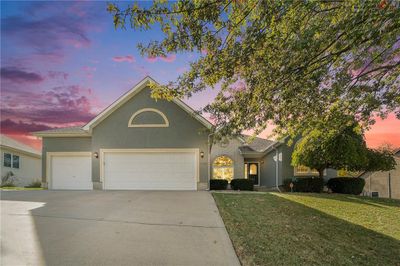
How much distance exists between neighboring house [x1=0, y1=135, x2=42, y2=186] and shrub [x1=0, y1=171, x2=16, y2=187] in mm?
281

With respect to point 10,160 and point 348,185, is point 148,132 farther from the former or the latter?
point 10,160

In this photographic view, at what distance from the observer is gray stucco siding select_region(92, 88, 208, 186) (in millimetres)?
15320

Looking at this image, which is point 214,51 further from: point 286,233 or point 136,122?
point 136,122

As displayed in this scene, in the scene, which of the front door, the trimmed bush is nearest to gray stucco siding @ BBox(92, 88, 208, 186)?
the trimmed bush

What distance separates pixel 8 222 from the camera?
24.4ft

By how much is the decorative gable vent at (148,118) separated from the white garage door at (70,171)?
4.00 m

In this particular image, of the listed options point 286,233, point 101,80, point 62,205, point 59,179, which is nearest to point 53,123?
point 59,179

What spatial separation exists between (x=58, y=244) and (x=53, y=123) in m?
18.1

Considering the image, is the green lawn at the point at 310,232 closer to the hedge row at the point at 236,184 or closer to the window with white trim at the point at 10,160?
the hedge row at the point at 236,184

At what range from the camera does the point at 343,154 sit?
51.4 ft

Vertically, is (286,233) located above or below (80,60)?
below

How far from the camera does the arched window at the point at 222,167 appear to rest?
2250 centimetres

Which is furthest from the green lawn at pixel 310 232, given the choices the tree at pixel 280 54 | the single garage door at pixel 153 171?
the single garage door at pixel 153 171

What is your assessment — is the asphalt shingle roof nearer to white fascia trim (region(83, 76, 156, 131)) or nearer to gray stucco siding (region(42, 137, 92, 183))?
gray stucco siding (region(42, 137, 92, 183))
